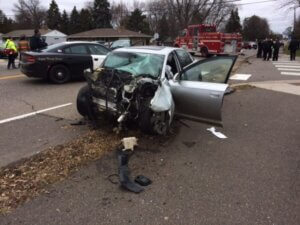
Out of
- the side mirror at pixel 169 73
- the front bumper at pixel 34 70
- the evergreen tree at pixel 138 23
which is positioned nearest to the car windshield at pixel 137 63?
the side mirror at pixel 169 73

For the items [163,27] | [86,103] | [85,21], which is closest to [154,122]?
[86,103]

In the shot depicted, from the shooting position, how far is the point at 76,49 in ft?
38.3

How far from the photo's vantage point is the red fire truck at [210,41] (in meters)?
24.6

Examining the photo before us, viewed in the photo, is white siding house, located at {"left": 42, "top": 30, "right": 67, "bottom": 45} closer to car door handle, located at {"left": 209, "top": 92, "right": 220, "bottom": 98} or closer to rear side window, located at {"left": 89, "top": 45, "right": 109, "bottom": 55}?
rear side window, located at {"left": 89, "top": 45, "right": 109, "bottom": 55}

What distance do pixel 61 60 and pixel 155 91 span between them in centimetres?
685

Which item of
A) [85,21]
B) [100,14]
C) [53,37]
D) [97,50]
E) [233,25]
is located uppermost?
[100,14]

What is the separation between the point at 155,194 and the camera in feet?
12.6

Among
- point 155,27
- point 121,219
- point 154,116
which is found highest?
point 155,27

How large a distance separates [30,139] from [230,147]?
3525mm

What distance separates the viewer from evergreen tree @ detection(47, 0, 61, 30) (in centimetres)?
8625

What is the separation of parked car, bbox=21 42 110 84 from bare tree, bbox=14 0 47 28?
89844mm

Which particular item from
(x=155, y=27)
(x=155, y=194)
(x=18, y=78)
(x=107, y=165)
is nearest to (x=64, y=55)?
(x=18, y=78)

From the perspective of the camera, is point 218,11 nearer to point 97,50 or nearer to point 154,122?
point 97,50

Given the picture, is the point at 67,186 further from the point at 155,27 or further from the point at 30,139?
the point at 155,27
